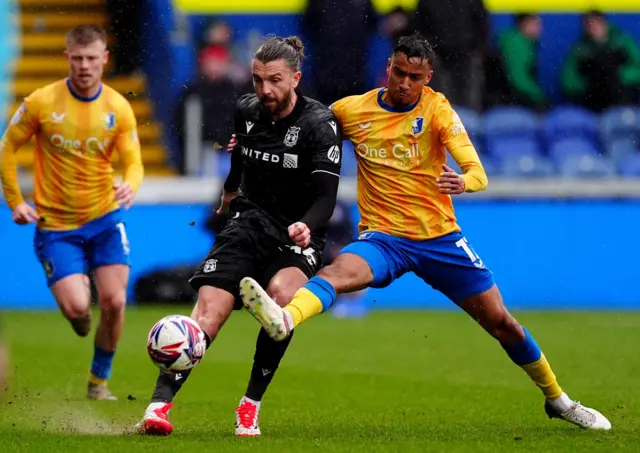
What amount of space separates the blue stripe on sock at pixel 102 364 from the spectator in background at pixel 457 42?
5.08 meters

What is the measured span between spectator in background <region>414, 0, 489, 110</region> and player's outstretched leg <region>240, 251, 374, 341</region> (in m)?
6.03

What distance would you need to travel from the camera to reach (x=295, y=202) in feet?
24.5

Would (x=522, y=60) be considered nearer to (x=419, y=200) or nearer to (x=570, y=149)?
(x=570, y=149)

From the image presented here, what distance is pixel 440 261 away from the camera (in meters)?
7.50

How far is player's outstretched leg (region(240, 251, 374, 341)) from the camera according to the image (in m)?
6.36

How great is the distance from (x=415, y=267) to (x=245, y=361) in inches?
174

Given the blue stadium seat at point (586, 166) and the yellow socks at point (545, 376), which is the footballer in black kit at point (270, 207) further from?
the blue stadium seat at point (586, 166)

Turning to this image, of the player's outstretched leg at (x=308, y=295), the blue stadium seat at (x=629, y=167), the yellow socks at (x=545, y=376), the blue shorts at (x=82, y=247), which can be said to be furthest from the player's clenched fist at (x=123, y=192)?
the blue stadium seat at (x=629, y=167)

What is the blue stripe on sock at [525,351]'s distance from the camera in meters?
7.57

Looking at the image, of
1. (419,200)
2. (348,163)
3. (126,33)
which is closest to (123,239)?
(419,200)

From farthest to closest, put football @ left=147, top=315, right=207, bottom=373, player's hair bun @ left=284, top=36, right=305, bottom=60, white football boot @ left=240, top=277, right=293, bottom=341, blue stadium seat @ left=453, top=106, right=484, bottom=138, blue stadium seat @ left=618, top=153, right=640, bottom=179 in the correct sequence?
blue stadium seat @ left=618, top=153, right=640, bottom=179 < blue stadium seat @ left=453, top=106, right=484, bottom=138 < player's hair bun @ left=284, top=36, right=305, bottom=60 < football @ left=147, top=315, right=207, bottom=373 < white football boot @ left=240, top=277, right=293, bottom=341

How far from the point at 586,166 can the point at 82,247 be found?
982 centimetres

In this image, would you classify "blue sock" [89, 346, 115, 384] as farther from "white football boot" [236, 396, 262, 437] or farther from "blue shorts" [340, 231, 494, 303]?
"blue shorts" [340, 231, 494, 303]

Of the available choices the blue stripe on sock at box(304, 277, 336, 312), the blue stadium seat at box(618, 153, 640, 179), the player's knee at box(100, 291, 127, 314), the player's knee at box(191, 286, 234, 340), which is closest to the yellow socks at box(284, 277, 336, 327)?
the blue stripe on sock at box(304, 277, 336, 312)
